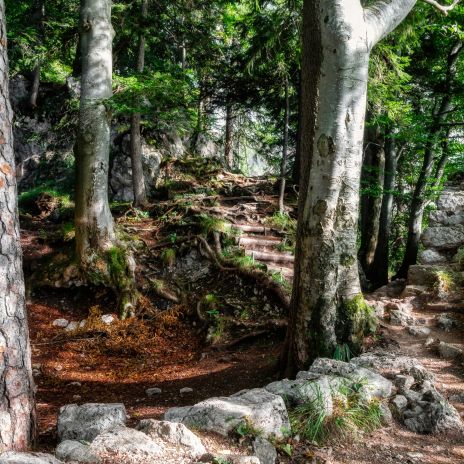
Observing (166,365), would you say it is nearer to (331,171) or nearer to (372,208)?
(331,171)

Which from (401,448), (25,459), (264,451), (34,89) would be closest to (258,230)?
(401,448)

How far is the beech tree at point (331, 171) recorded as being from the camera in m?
3.84

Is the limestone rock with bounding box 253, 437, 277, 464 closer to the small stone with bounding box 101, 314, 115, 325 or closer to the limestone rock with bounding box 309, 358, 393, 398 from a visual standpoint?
the limestone rock with bounding box 309, 358, 393, 398

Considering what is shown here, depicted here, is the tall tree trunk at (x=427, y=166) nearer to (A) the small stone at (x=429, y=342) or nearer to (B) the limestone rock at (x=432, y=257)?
(B) the limestone rock at (x=432, y=257)

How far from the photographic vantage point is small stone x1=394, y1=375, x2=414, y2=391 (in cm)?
344

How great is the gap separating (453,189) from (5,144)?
30.5 ft

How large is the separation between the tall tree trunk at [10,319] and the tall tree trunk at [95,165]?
16.0 ft

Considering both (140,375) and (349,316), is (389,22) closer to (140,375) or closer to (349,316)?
(349,316)

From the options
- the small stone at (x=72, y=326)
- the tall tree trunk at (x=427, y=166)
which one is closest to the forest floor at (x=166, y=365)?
the small stone at (x=72, y=326)

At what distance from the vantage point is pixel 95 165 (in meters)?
7.59

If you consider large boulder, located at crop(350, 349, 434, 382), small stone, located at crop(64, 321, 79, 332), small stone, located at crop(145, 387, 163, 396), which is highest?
large boulder, located at crop(350, 349, 434, 382)

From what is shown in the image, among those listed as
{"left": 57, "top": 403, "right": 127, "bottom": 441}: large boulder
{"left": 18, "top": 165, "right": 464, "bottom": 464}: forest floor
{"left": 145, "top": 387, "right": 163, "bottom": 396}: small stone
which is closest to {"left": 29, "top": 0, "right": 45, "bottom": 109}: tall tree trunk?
{"left": 18, "top": 165, "right": 464, "bottom": 464}: forest floor

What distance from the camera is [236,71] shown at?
13.0 m

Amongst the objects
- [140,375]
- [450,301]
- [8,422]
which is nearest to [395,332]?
[450,301]
